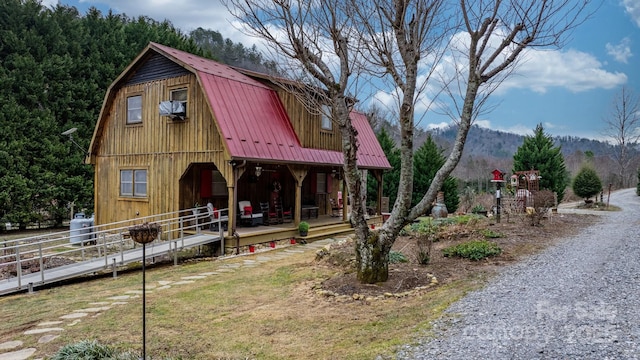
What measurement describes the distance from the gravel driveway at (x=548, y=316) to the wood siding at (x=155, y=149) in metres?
7.20

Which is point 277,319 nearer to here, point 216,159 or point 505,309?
point 505,309

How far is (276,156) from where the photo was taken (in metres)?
11.6

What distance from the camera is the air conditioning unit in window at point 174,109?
11531 mm

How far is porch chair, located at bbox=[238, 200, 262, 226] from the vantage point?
12414 millimetres

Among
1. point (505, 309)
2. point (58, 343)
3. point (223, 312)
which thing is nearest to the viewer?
point (58, 343)

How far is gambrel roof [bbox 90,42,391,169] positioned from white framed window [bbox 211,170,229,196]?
6.86ft

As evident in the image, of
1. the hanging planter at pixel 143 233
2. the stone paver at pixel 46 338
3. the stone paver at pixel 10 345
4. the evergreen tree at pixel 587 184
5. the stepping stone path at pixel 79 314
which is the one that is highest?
the evergreen tree at pixel 587 184

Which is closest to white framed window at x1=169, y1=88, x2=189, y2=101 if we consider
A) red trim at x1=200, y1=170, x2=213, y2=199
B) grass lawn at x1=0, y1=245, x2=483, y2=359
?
red trim at x1=200, y1=170, x2=213, y2=199

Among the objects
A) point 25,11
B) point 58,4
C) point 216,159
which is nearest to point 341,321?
point 216,159

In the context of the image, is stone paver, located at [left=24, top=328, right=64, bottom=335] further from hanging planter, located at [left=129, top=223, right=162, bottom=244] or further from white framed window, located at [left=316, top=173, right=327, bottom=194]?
white framed window, located at [left=316, top=173, right=327, bottom=194]

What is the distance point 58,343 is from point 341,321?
3.11 meters

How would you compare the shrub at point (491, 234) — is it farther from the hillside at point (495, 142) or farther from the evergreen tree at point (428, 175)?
the hillside at point (495, 142)

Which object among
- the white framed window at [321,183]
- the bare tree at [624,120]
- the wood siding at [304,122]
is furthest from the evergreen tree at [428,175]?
the bare tree at [624,120]

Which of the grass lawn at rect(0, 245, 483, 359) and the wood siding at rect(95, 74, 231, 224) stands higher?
the wood siding at rect(95, 74, 231, 224)
